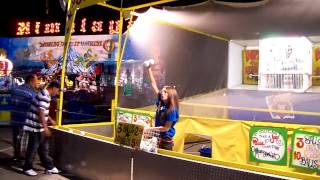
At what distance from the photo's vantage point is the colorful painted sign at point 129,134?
18.6 ft

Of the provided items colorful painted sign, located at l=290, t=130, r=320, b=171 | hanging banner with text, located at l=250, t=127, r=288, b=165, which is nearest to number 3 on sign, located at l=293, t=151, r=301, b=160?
colorful painted sign, located at l=290, t=130, r=320, b=171

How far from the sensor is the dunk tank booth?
5090mm

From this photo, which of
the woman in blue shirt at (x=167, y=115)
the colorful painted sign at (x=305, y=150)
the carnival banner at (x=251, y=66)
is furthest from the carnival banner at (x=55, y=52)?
the colorful painted sign at (x=305, y=150)

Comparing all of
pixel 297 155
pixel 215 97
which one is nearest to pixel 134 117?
pixel 215 97

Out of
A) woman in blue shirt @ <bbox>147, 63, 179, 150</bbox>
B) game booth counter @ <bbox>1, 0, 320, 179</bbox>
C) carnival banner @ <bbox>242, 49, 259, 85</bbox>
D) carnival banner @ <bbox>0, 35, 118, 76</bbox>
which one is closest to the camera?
game booth counter @ <bbox>1, 0, 320, 179</bbox>

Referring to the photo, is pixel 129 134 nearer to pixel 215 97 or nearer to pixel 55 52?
pixel 215 97

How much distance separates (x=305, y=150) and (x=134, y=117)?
145 inches

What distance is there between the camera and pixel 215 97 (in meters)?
9.69

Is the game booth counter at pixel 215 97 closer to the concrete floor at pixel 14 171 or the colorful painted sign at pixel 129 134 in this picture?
the colorful painted sign at pixel 129 134

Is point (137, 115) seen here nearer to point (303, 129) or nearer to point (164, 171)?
point (164, 171)

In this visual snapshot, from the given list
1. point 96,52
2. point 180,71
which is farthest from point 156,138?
point 96,52

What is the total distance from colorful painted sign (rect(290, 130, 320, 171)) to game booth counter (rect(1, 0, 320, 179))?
1cm

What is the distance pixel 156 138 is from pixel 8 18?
61.9 feet

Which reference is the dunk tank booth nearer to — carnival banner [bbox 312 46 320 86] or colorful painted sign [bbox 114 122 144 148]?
colorful painted sign [bbox 114 122 144 148]
